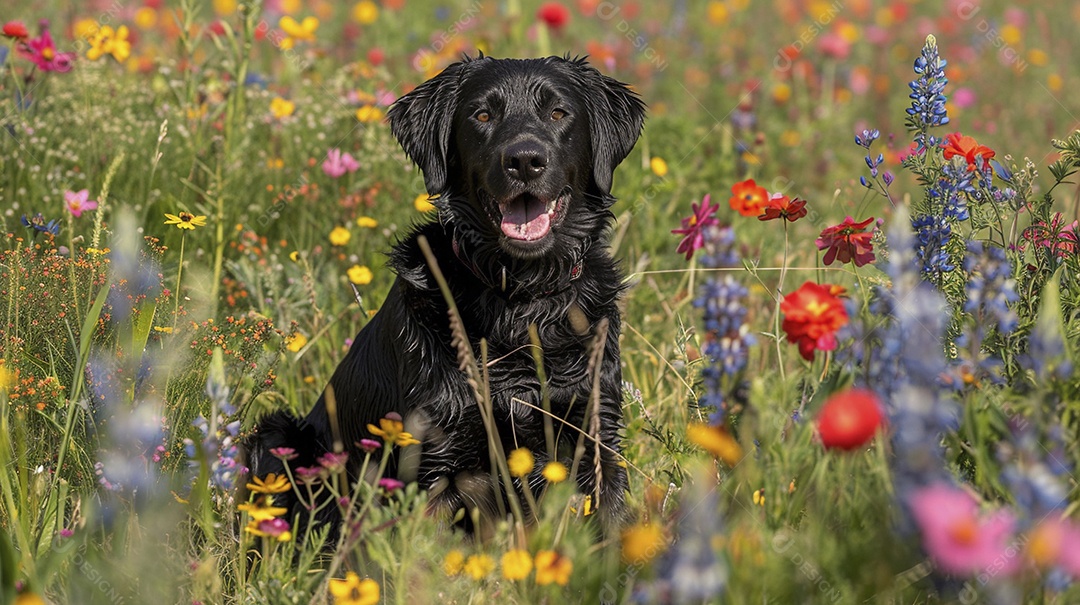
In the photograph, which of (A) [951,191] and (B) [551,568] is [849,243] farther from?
(B) [551,568]

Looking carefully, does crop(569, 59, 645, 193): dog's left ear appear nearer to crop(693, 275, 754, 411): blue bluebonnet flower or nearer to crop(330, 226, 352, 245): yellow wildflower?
crop(330, 226, 352, 245): yellow wildflower

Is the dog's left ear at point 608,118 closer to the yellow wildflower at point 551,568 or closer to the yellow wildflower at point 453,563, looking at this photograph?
A: the yellow wildflower at point 453,563

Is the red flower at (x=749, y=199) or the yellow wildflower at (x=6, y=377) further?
the red flower at (x=749, y=199)

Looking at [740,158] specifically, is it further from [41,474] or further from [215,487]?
[41,474]

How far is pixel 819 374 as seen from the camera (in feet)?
7.54

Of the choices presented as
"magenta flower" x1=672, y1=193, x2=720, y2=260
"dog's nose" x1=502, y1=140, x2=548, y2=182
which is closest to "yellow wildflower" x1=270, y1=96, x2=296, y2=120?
"dog's nose" x1=502, y1=140, x2=548, y2=182

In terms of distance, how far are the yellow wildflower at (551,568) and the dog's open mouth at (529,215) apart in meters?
1.42

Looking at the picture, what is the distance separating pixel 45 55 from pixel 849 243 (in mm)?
2996

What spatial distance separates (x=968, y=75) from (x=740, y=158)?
3007mm

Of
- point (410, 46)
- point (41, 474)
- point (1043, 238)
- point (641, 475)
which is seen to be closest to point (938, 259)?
point (1043, 238)

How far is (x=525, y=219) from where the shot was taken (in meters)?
3.24

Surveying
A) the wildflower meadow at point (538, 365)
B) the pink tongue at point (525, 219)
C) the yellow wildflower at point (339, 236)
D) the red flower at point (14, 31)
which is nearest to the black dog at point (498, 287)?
the pink tongue at point (525, 219)

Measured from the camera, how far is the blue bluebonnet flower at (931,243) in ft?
8.11

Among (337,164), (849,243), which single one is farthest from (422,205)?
(849,243)
